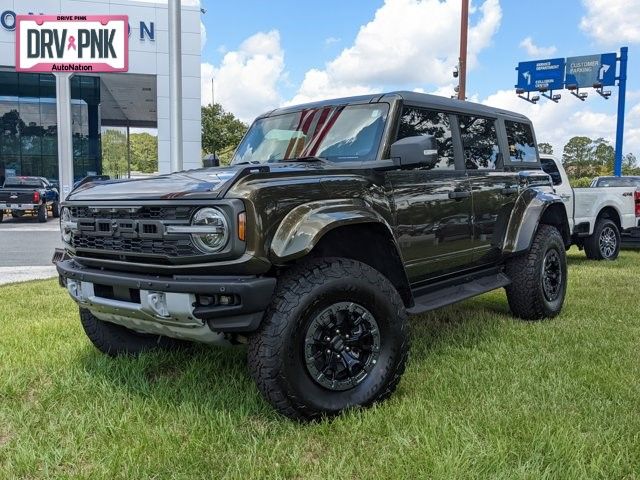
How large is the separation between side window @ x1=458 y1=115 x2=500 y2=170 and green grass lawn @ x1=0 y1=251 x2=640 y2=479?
1402 millimetres

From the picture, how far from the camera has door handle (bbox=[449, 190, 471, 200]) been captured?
4206 millimetres

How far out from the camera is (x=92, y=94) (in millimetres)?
29234

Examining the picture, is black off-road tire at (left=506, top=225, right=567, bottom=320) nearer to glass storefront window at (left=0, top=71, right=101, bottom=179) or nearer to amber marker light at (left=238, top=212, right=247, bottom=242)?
amber marker light at (left=238, top=212, right=247, bottom=242)

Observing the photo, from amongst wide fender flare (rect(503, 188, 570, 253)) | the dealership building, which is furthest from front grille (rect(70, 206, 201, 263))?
the dealership building

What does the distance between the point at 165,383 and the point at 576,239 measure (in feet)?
27.1

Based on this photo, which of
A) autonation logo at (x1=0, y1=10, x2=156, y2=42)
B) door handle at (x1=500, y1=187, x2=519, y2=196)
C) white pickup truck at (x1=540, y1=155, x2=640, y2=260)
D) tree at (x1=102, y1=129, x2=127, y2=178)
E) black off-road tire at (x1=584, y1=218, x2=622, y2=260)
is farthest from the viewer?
tree at (x1=102, y1=129, x2=127, y2=178)

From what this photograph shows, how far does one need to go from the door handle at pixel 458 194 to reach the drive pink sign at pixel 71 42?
1207cm

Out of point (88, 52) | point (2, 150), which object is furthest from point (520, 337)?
point (2, 150)

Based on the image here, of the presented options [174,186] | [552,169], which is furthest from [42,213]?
[174,186]

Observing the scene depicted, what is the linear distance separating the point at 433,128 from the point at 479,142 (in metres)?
0.71

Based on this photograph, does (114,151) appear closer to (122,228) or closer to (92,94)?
(92,94)

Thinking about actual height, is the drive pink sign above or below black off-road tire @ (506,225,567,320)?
above

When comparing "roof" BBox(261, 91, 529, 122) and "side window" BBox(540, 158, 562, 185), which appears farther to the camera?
"side window" BBox(540, 158, 562, 185)

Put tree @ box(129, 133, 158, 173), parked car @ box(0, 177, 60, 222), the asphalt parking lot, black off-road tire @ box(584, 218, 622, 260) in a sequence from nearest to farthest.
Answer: the asphalt parking lot
black off-road tire @ box(584, 218, 622, 260)
parked car @ box(0, 177, 60, 222)
tree @ box(129, 133, 158, 173)
